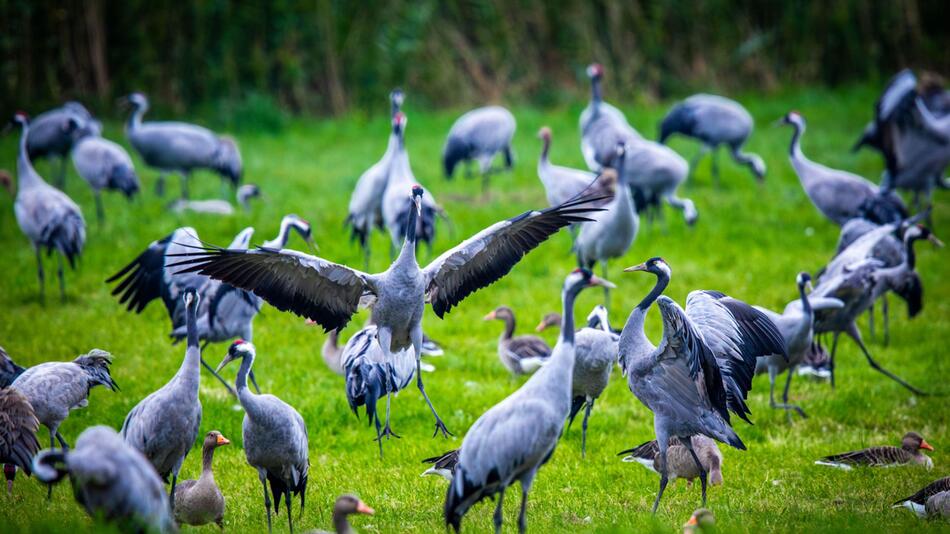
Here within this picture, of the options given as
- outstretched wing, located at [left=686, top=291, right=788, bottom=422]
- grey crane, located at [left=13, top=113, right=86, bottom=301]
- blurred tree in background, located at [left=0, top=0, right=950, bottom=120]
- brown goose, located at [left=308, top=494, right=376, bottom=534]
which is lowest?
brown goose, located at [left=308, top=494, right=376, bottom=534]

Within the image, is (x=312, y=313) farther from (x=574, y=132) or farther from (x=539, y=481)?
(x=574, y=132)

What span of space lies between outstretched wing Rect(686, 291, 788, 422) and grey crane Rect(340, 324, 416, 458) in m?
A: 1.97

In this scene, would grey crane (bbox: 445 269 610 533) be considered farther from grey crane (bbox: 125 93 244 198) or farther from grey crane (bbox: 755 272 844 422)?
grey crane (bbox: 125 93 244 198)

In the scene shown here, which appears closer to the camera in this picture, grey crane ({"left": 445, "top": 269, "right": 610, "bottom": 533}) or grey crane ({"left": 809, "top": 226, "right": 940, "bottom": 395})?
grey crane ({"left": 445, "top": 269, "right": 610, "bottom": 533})

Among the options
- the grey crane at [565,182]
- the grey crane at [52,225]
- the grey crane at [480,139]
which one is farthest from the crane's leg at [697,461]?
the grey crane at [480,139]

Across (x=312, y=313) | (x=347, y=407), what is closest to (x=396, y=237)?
(x=347, y=407)

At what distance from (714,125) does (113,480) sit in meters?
11.1

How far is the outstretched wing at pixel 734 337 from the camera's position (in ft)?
20.6

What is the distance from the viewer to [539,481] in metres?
6.66

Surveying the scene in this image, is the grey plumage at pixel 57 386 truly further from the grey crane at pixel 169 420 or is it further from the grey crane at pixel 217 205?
the grey crane at pixel 217 205

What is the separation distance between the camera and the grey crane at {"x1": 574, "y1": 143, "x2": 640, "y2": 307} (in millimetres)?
9414

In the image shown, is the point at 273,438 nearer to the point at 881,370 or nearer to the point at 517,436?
the point at 517,436

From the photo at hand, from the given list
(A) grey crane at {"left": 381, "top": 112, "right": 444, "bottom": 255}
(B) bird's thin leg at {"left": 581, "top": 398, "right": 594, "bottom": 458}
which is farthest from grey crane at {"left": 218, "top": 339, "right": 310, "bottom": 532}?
(A) grey crane at {"left": 381, "top": 112, "right": 444, "bottom": 255}

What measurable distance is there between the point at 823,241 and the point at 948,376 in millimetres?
3648
